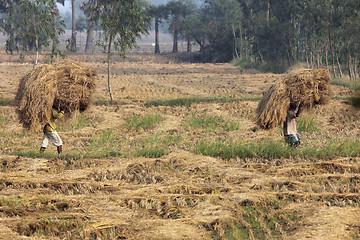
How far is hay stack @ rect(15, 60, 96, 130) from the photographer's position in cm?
742

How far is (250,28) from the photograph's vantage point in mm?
37219

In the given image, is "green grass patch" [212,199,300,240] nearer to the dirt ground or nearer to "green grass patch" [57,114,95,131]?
the dirt ground

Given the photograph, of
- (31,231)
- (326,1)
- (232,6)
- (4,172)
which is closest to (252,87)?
(326,1)

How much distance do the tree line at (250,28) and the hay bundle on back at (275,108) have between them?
7.55 metres

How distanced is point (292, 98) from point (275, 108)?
40 cm

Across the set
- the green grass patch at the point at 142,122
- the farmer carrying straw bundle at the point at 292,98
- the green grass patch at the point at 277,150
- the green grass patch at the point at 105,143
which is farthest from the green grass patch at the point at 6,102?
→ the farmer carrying straw bundle at the point at 292,98

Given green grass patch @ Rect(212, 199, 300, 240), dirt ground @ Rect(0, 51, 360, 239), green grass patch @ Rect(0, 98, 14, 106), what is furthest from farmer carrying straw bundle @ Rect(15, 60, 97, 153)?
green grass patch @ Rect(0, 98, 14, 106)

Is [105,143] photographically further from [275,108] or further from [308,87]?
[308,87]

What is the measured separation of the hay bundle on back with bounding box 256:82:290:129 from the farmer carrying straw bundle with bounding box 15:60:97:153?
3.36 m

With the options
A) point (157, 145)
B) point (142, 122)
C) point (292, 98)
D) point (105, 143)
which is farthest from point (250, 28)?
point (292, 98)

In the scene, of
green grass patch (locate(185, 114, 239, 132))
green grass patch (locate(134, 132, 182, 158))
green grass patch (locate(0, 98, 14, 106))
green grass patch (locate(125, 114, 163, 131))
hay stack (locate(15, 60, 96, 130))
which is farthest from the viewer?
green grass patch (locate(0, 98, 14, 106))

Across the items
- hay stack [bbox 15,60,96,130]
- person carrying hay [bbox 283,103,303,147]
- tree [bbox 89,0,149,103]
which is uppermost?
tree [bbox 89,0,149,103]

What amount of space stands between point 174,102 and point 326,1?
467 inches

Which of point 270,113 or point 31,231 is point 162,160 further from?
point 31,231
